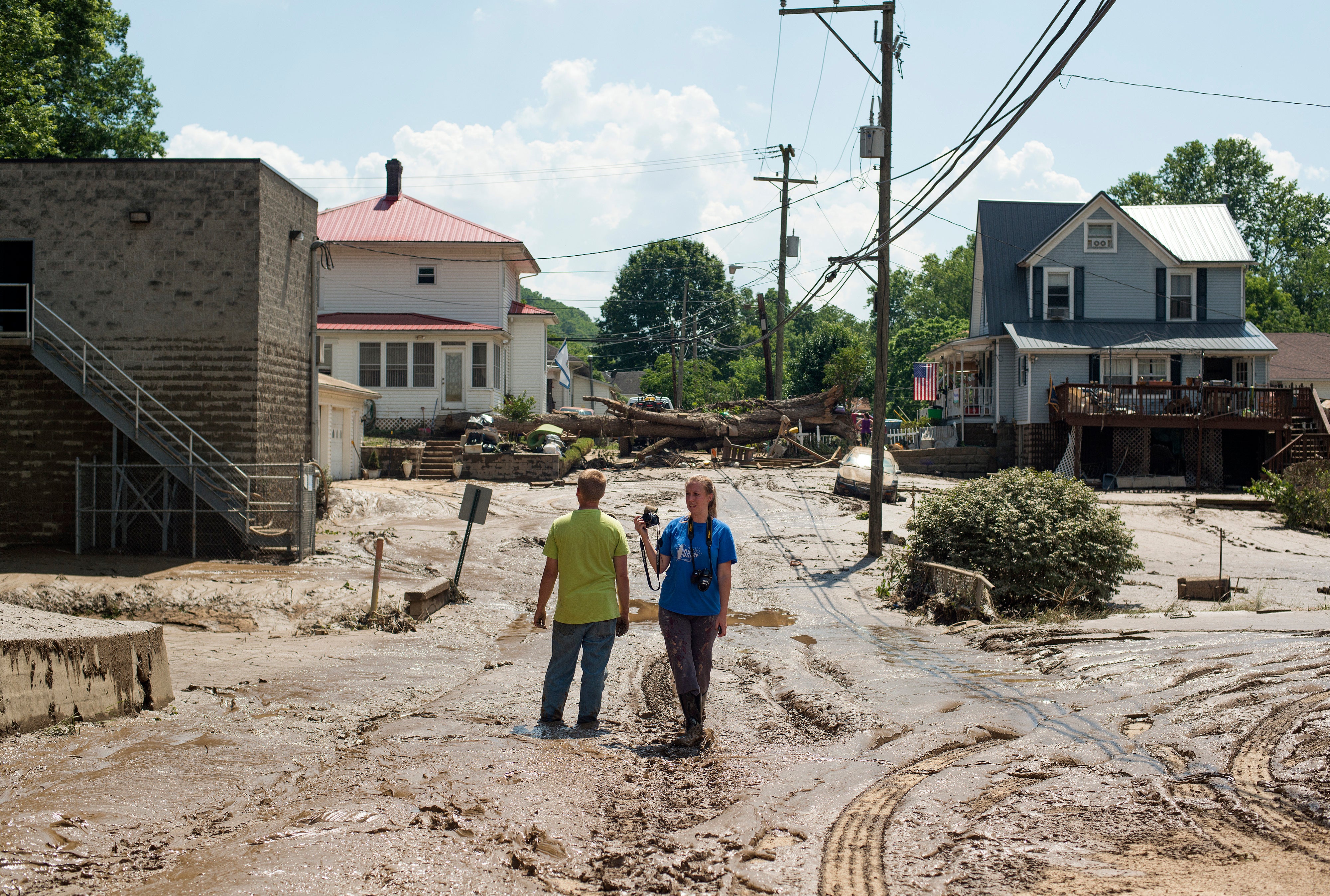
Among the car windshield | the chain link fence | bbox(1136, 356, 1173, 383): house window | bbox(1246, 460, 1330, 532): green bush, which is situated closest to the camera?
the chain link fence

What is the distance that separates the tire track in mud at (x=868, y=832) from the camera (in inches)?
164

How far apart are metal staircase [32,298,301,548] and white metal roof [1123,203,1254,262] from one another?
3143 centimetres

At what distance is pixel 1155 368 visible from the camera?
1334 inches

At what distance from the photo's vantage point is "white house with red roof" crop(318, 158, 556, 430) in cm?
3497

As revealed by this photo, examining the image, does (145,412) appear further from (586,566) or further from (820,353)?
(820,353)

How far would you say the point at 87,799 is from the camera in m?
4.96

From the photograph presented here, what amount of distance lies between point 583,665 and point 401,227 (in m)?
33.9

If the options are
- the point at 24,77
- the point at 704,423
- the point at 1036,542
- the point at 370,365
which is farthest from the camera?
the point at 370,365

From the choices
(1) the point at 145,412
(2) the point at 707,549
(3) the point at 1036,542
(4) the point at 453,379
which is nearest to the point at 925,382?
(4) the point at 453,379

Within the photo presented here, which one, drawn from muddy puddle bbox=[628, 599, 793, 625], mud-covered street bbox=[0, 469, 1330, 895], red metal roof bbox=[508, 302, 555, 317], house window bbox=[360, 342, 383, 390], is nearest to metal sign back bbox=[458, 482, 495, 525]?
muddy puddle bbox=[628, 599, 793, 625]

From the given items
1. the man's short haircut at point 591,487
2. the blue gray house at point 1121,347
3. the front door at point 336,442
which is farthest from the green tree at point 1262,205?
the man's short haircut at point 591,487

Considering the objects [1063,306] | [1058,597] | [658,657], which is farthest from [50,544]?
[1063,306]

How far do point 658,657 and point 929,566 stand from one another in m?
5.41

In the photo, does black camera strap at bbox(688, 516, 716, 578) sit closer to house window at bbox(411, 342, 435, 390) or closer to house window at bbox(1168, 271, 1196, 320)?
house window at bbox(411, 342, 435, 390)
